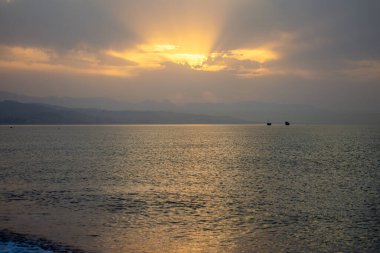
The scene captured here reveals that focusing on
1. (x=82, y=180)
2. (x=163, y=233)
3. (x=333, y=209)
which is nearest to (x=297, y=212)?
(x=333, y=209)

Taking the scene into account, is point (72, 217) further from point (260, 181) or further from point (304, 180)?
point (304, 180)

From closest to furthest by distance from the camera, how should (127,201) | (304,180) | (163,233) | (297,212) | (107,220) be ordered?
(163,233) < (107,220) < (297,212) < (127,201) < (304,180)

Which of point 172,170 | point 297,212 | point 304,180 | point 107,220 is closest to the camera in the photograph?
point 107,220

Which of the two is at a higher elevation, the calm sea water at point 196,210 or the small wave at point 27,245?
the small wave at point 27,245

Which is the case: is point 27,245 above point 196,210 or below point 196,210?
above

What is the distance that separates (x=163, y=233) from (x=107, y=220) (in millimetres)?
7383

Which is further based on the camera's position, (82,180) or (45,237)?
(82,180)

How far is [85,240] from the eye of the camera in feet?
102

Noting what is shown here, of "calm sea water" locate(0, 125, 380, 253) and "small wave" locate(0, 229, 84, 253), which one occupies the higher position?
"small wave" locate(0, 229, 84, 253)

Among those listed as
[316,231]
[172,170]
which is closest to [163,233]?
[316,231]

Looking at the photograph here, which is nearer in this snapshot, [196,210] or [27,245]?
[27,245]

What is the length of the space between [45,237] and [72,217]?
7.39m

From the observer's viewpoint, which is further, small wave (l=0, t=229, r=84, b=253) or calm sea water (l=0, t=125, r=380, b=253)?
calm sea water (l=0, t=125, r=380, b=253)

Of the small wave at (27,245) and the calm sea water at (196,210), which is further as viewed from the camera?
the calm sea water at (196,210)
